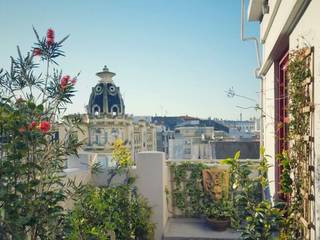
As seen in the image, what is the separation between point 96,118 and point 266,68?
17383mm

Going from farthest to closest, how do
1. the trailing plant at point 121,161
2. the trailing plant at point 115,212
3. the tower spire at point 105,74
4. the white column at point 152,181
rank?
the tower spire at point 105,74 → the white column at point 152,181 → the trailing plant at point 121,161 → the trailing plant at point 115,212

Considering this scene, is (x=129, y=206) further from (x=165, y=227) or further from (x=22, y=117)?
(x=22, y=117)

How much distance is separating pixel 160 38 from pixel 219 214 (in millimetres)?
4214

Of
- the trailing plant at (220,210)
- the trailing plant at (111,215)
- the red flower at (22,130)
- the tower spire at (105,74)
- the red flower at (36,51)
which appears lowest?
the trailing plant at (220,210)

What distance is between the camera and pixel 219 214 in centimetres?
562

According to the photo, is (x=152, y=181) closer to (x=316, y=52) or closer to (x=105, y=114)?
(x=316, y=52)

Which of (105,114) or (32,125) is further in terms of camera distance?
(105,114)

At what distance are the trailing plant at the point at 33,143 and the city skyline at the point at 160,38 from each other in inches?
19.0

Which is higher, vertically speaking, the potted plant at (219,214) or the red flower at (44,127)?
the red flower at (44,127)

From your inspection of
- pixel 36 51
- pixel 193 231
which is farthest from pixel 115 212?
pixel 36 51

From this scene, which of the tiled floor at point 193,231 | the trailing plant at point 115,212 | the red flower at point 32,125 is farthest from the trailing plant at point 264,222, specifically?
the red flower at point 32,125

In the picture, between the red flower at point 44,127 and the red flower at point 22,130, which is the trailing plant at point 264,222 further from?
the red flower at point 22,130

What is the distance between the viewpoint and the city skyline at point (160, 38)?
4.16m

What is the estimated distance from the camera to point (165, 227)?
18.1 feet
